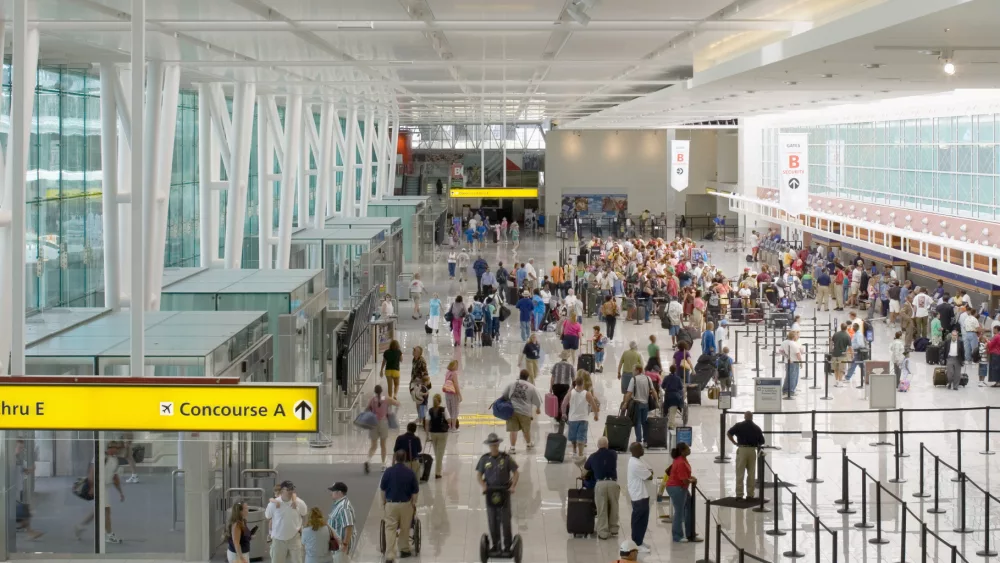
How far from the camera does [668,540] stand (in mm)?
13289

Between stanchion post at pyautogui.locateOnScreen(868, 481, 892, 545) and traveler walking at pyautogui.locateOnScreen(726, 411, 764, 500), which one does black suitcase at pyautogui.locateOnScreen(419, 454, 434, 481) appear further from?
stanchion post at pyautogui.locateOnScreen(868, 481, 892, 545)

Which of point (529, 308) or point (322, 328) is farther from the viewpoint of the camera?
point (529, 308)

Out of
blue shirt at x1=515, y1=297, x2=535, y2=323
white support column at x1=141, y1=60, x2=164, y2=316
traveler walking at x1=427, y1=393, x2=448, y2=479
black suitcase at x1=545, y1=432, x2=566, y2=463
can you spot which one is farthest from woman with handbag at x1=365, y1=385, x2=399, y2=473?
blue shirt at x1=515, y1=297, x2=535, y2=323

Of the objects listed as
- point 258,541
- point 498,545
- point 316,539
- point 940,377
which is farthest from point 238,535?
point 940,377

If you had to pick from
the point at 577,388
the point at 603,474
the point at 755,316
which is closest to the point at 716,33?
the point at 577,388

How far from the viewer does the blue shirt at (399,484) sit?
12523 mm

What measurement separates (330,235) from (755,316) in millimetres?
10107

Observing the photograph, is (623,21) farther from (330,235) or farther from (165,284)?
(330,235)

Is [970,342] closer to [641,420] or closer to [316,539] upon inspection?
[641,420]

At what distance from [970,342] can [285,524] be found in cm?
1703

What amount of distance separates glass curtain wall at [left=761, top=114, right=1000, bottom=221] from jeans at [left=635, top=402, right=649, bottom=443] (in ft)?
57.3

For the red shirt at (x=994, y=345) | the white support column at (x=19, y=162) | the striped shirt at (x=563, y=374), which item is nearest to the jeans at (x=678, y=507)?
the striped shirt at (x=563, y=374)

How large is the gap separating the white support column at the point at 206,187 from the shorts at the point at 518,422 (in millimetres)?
8338

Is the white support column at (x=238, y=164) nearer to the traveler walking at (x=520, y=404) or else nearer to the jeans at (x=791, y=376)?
the traveler walking at (x=520, y=404)
